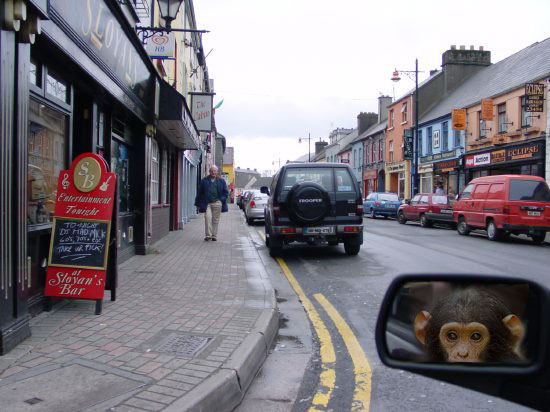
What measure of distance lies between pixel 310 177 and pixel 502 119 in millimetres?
19432

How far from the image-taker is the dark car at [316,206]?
9750mm

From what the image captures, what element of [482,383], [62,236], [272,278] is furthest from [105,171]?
[482,383]

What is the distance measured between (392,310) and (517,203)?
14424mm

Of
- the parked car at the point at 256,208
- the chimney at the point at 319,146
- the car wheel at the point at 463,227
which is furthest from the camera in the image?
the chimney at the point at 319,146

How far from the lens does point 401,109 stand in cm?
3969

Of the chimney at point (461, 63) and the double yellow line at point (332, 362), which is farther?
the chimney at point (461, 63)

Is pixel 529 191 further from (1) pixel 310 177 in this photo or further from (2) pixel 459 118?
(2) pixel 459 118

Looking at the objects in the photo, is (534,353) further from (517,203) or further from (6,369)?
(517,203)

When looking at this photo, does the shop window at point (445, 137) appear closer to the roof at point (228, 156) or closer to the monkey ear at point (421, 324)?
the monkey ear at point (421, 324)

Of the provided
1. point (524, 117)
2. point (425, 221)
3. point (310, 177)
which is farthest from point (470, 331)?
point (524, 117)

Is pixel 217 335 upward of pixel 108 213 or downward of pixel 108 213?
downward

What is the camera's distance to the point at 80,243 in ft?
17.5

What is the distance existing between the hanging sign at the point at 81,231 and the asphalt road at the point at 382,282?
7.55 ft

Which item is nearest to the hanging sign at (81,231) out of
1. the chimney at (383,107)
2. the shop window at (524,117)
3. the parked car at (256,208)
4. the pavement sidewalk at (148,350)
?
the pavement sidewalk at (148,350)
